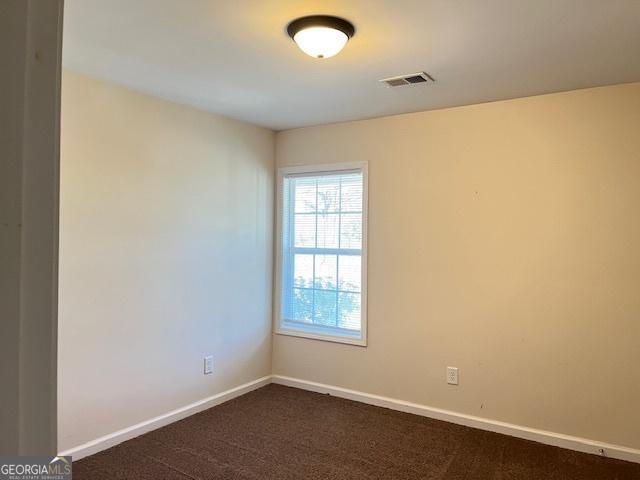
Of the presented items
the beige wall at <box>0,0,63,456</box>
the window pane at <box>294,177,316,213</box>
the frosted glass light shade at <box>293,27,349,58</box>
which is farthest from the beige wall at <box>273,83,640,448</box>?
the beige wall at <box>0,0,63,456</box>

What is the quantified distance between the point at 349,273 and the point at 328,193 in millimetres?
729

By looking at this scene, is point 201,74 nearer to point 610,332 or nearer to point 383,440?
point 383,440

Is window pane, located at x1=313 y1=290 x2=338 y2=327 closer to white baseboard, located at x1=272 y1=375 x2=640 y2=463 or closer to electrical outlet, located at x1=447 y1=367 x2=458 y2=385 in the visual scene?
white baseboard, located at x1=272 y1=375 x2=640 y2=463

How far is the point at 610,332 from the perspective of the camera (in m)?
2.92

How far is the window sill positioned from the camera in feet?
12.6

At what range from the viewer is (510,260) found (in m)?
3.23

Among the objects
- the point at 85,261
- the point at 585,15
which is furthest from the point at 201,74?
the point at 585,15

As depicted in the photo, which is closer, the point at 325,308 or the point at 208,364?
the point at 208,364

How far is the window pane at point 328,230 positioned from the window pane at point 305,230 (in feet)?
0.22

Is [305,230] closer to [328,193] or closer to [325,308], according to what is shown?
[328,193]

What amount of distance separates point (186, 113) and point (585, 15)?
2602 millimetres

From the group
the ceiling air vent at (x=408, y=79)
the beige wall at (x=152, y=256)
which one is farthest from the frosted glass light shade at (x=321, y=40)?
the beige wall at (x=152, y=256)

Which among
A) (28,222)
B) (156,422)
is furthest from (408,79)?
(156,422)

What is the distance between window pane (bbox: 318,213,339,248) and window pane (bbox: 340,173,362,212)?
0.13 metres
